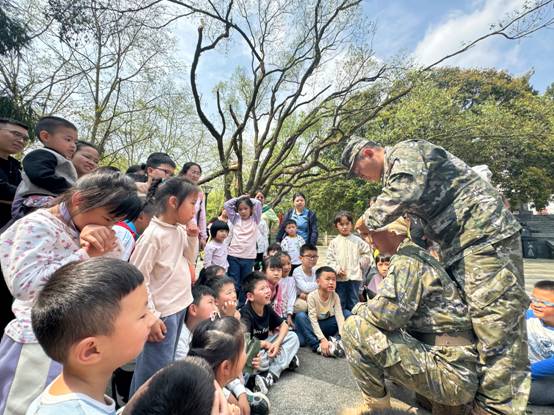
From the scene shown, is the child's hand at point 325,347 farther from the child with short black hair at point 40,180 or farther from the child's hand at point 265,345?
the child with short black hair at point 40,180

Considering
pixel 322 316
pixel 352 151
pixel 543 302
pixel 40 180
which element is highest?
pixel 352 151

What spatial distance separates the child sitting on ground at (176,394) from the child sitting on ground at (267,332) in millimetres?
1613

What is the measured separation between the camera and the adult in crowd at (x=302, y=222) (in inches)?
211

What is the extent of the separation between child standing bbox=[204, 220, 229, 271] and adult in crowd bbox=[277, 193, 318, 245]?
124cm

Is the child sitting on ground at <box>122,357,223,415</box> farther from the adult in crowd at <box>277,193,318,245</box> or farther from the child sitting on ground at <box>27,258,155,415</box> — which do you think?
the adult in crowd at <box>277,193,318,245</box>

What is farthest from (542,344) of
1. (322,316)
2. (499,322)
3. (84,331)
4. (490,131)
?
(490,131)

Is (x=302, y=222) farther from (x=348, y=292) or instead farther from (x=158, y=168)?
(x=158, y=168)

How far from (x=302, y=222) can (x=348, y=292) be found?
1.67m

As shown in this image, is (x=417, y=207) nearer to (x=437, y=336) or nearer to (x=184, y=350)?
(x=437, y=336)

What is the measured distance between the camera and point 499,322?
5.62 ft

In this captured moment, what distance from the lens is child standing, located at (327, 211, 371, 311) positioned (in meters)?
4.07

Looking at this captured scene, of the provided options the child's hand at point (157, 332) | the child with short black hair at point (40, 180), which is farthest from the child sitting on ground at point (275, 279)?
the child with short black hair at point (40, 180)

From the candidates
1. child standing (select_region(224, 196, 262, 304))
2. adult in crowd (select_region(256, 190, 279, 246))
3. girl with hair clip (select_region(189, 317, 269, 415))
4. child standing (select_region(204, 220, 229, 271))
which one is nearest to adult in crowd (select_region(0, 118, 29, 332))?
girl with hair clip (select_region(189, 317, 269, 415))

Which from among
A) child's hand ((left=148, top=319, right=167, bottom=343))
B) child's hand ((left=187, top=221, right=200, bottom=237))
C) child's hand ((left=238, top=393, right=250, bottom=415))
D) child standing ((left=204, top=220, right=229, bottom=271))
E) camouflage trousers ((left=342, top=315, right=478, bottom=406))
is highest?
child's hand ((left=187, top=221, right=200, bottom=237))
